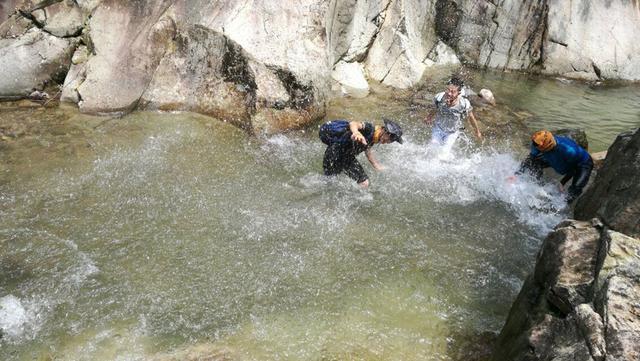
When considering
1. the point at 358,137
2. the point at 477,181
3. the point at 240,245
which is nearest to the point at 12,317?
the point at 240,245

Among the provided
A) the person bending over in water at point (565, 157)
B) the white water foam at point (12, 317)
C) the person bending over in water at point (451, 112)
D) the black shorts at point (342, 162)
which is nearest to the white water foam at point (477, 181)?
the person bending over in water at point (451, 112)

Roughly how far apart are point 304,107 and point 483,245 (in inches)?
182

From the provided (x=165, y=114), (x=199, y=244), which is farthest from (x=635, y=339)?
(x=165, y=114)

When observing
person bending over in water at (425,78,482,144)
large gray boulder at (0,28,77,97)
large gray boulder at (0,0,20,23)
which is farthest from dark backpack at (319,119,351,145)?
large gray boulder at (0,0,20,23)

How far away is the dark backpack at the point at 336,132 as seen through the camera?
21.7 feet

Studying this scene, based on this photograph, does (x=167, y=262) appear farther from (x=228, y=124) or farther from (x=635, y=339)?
(x=635, y=339)

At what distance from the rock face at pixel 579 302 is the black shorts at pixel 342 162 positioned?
10.7 ft

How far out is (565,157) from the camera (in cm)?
695

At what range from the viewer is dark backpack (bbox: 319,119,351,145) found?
6.62m

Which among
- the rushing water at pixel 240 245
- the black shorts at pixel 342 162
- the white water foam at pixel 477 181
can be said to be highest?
the black shorts at pixel 342 162

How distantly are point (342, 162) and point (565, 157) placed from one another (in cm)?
344

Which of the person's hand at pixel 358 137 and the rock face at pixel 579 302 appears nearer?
the rock face at pixel 579 302

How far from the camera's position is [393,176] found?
7.97 meters

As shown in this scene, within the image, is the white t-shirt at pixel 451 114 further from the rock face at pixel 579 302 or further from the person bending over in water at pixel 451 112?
the rock face at pixel 579 302
